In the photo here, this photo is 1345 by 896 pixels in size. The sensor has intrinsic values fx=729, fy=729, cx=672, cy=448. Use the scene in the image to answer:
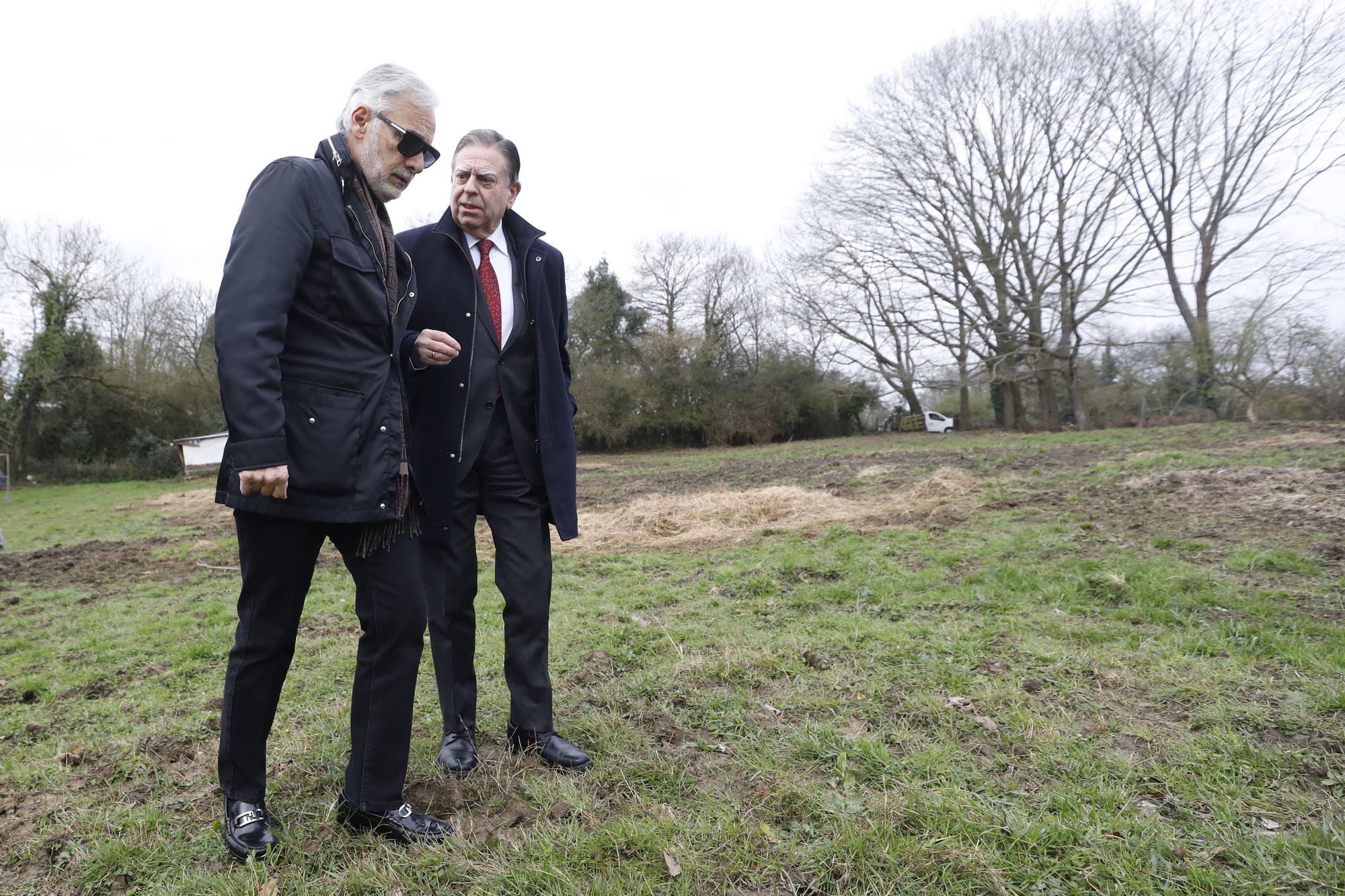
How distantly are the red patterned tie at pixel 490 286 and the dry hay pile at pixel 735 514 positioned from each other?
470 cm

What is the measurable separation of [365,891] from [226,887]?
1.20 feet

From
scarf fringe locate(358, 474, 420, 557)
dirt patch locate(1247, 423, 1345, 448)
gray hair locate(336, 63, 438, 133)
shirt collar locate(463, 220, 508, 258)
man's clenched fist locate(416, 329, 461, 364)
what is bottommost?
dirt patch locate(1247, 423, 1345, 448)

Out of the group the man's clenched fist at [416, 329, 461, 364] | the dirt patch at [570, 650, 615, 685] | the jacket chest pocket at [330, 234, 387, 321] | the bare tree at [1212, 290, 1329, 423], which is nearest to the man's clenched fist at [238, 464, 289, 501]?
the jacket chest pocket at [330, 234, 387, 321]

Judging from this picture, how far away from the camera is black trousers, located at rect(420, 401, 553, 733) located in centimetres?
267

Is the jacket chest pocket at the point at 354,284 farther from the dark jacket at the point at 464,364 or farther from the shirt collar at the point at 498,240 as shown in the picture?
the shirt collar at the point at 498,240

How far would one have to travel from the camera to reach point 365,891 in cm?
189

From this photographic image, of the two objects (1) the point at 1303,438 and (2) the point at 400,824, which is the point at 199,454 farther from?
(1) the point at 1303,438

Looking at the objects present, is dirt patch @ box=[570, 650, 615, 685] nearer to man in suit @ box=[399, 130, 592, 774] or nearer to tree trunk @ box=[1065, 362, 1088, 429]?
man in suit @ box=[399, 130, 592, 774]

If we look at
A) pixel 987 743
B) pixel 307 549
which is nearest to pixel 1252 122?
pixel 987 743

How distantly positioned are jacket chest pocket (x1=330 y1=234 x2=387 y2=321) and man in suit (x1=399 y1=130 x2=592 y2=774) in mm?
530

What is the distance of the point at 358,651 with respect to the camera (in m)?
2.13

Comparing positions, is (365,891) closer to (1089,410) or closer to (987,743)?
(987,743)

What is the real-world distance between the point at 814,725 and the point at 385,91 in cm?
257

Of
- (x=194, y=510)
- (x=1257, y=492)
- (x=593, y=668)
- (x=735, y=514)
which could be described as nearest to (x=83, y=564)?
(x=194, y=510)
